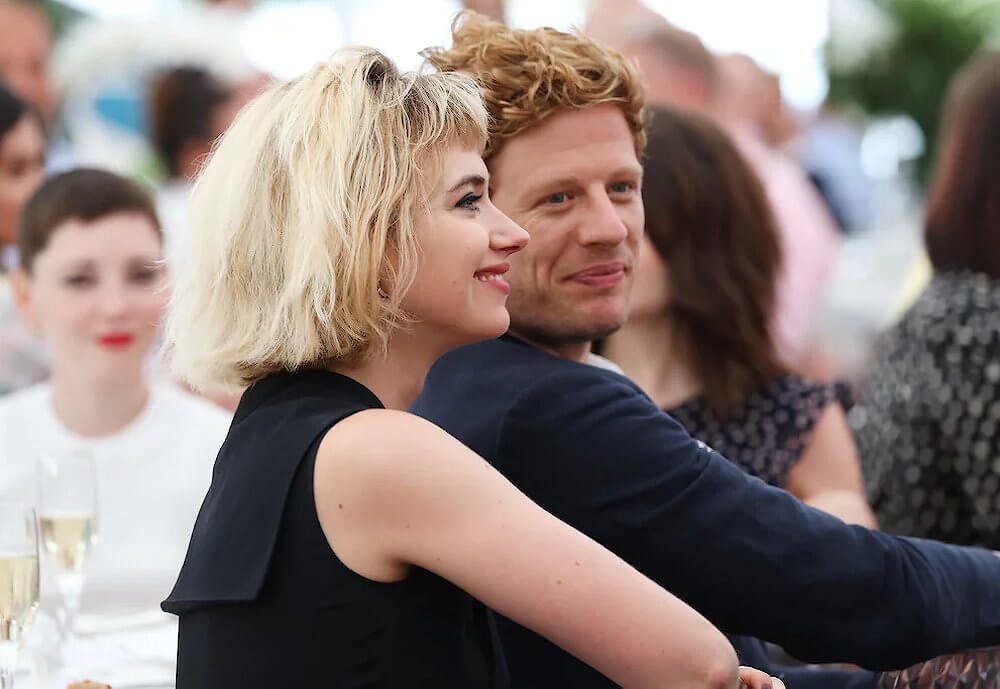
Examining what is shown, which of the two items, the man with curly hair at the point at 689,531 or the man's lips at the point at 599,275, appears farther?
the man's lips at the point at 599,275

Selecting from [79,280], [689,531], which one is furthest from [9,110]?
[689,531]

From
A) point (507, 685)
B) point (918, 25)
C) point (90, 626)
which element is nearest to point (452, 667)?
point (507, 685)

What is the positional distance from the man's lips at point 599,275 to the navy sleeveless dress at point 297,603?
1.65 ft

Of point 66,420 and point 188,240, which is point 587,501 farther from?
point 66,420

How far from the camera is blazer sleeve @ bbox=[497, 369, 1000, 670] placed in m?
1.46

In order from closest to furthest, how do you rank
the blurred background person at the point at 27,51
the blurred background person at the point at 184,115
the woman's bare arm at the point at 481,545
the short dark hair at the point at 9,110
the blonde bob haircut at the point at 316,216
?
1. the woman's bare arm at the point at 481,545
2. the blonde bob haircut at the point at 316,216
3. the short dark hair at the point at 9,110
4. the blurred background person at the point at 27,51
5. the blurred background person at the point at 184,115

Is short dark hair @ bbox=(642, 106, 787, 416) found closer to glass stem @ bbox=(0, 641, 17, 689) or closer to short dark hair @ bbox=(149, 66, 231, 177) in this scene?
glass stem @ bbox=(0, 641, 17, 689)

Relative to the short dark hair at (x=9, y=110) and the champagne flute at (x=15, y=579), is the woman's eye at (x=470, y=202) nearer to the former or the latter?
the champagne flute at (x=15, y=579)

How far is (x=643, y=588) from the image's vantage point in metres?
1.25

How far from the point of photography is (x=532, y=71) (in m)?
1.70

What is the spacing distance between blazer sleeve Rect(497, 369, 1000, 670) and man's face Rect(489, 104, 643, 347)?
227 millimetres

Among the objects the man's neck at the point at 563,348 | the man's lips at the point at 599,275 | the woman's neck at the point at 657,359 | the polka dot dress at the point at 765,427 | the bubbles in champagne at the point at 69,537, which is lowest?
the bubbles in champagne at the point at 69,537

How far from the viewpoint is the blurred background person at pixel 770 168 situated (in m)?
4.50

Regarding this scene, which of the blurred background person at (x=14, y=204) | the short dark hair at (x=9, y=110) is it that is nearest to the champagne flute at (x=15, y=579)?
the blurred background person at (x=14, y=204)
